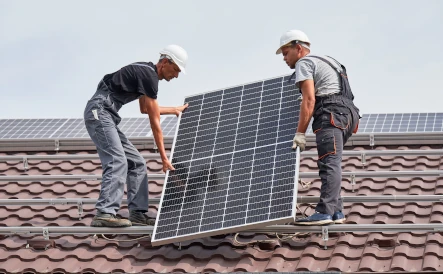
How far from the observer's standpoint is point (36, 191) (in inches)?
455

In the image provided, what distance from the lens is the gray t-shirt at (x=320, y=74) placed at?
9531 millimetres

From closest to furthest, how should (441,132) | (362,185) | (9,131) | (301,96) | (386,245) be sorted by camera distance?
1. (386,245)
2. (301,96)
3. (362,185)
4. (441,132)
5. (9,131)

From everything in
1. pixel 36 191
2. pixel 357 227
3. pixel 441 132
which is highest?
pixel 441 132

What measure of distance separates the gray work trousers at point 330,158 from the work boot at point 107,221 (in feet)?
6.18

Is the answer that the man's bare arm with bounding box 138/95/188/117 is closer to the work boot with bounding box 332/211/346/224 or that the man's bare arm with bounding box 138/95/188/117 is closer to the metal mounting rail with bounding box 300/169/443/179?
the metal mounting rail with bounding box 300/169/443/179

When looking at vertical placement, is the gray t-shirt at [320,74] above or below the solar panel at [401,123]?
below

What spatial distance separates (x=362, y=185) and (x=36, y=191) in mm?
3722

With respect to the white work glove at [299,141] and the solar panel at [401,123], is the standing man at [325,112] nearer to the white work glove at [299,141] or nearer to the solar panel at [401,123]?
the white work glove at [299,141]

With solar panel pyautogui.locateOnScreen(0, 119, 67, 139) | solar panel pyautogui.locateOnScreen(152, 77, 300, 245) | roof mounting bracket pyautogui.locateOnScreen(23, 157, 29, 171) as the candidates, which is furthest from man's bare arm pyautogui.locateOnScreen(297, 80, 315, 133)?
solar panel pyautogui.locateOnScreen(0, 119, 67, 139)

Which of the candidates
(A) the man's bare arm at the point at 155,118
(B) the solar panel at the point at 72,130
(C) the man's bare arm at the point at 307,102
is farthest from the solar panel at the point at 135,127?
(C) the man's bare arm at the point at 307,102

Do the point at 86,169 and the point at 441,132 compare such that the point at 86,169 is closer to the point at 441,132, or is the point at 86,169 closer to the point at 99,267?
the point at 99,267

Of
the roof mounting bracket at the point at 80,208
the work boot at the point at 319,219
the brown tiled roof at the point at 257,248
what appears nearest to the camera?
the brown tiled roof at the point at 257,248

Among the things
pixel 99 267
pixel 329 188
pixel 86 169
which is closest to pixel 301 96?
pixel 329 188

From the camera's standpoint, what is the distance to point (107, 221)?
32.0 ft
